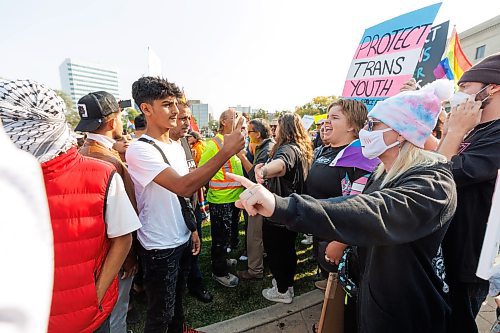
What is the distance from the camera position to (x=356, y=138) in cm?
267

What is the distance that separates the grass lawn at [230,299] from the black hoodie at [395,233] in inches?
78.0

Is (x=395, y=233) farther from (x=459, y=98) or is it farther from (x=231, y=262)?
(x=231, y=262)

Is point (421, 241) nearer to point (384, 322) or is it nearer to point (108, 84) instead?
point (384, 322)

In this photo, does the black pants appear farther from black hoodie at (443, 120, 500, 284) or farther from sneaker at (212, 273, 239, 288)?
black hoodie at (443, 120, 500, 284)

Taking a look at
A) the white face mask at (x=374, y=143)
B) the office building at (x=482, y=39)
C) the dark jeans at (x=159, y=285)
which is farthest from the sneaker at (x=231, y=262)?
the office building at (x=482, y=39)

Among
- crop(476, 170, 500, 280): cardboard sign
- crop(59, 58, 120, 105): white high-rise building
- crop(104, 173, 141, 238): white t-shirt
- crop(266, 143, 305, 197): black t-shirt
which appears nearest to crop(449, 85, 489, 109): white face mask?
crop(476, 170, 500, 280): cardboard sign

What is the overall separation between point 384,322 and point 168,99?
2.16 m

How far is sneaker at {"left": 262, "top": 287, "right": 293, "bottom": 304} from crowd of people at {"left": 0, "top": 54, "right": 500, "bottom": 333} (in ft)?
3.80

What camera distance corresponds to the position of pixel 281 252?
3.28 m

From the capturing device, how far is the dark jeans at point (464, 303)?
5.94ft

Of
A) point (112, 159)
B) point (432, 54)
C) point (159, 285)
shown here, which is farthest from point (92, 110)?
point (432, 54)

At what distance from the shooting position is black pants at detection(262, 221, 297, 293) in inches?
128

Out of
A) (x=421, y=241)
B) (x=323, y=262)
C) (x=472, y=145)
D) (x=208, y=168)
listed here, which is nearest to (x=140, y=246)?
(x=208, y=168)

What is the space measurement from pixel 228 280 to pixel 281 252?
98 cm
